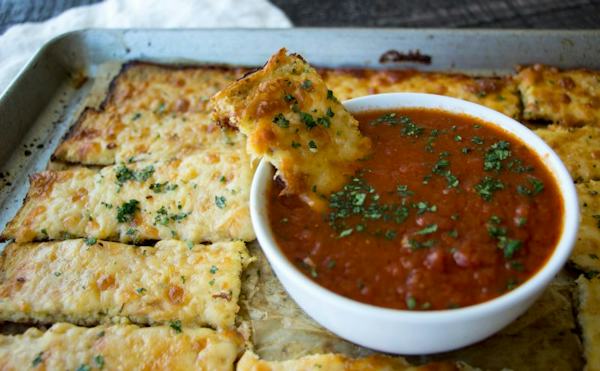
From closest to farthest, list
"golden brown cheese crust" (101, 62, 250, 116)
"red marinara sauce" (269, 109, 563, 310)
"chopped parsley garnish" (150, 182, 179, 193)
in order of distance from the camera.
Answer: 1. "red marinara sauce" (269, 109, 563, 310)
2. "chopped parsley garnish" (150, 182, 179, 193)
3. "golden brown cheese crust" (101, 62, 250, 116)

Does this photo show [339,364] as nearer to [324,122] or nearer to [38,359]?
[324,122]

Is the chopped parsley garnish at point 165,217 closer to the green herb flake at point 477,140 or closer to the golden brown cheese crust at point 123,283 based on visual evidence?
the golden brown cheese crust at point 123,283

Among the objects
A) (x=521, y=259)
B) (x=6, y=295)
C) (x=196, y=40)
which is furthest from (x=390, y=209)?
(x=196, y=40)

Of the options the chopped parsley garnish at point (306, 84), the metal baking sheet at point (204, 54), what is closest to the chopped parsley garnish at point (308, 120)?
the chopped parsley garnish at point (306, 84)

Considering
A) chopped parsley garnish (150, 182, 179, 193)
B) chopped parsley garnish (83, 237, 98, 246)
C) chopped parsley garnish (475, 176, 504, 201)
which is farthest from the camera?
chopped parsley garnish (150, 182, 179, 193)

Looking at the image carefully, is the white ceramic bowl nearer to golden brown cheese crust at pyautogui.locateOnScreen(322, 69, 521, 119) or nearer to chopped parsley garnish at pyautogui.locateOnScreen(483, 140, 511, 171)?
chopped parsley garnish at pyautogui.locateOnScreen(483, 140, 511, 171)

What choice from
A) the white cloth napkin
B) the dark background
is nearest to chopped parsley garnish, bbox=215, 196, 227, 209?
the white cloth napkin
